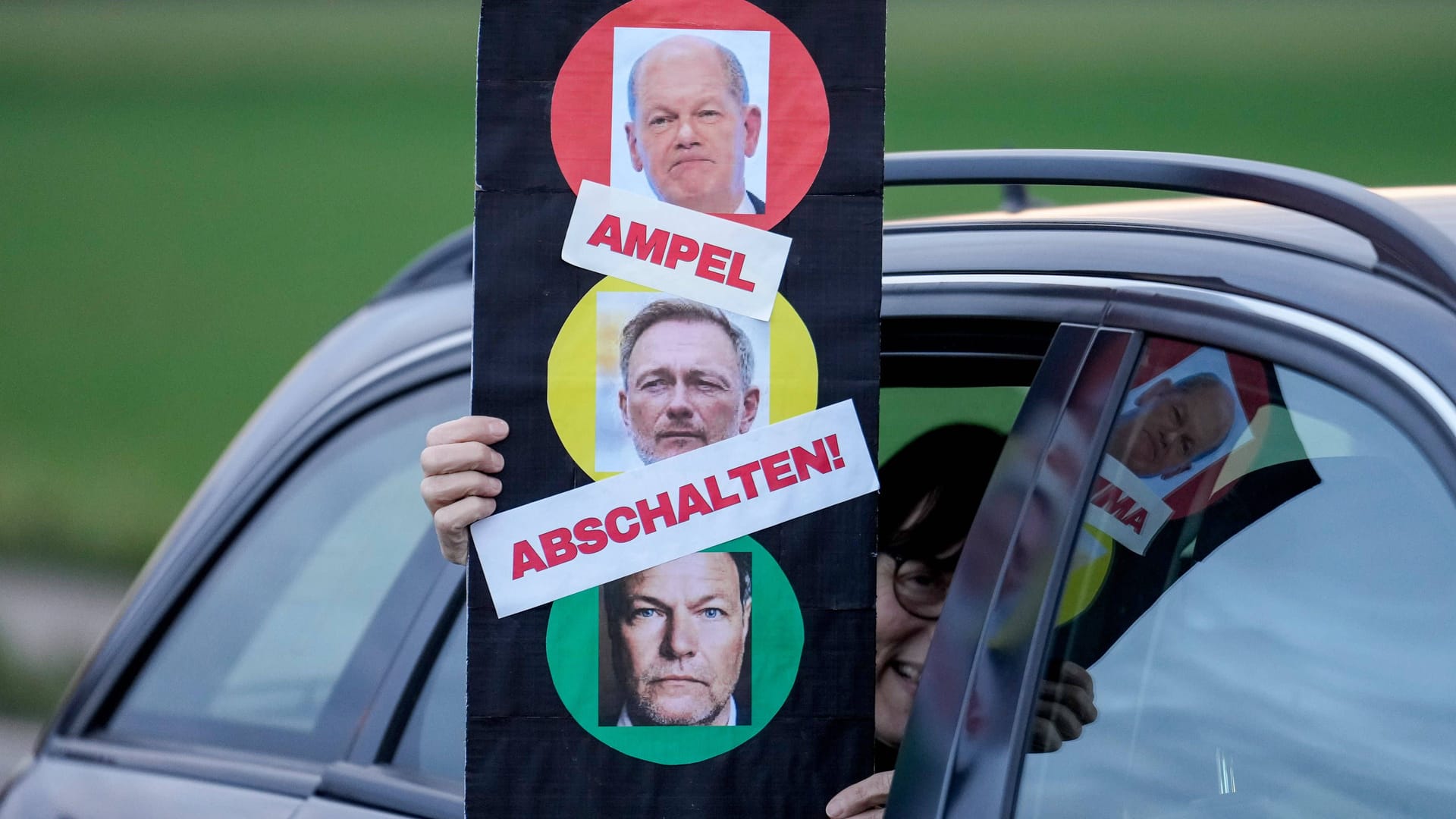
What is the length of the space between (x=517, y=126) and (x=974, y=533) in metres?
0.69

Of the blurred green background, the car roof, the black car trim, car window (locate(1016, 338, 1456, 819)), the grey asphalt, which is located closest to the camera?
car window (locate(1016, 338, 1456, 819))

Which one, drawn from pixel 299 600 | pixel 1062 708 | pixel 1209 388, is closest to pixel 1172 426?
pixel 1209 388

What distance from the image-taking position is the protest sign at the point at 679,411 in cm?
153

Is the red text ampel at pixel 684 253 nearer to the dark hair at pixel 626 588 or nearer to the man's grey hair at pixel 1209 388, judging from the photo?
the dark hair at pixel 626 588

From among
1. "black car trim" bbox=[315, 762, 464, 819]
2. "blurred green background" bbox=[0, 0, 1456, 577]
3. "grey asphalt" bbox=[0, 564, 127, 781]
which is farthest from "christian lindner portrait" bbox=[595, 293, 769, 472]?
"blurred green background" bbox=[0, 0, 1456, 577]

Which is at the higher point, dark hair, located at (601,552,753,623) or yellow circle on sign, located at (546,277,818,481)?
yellow circle on sign, located at (546,277,818,481)

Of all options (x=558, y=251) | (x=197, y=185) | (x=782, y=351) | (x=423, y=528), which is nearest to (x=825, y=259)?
(x=782, y=351)

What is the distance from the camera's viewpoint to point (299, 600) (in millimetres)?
2504

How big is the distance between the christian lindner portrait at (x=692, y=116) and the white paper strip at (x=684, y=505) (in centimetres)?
27

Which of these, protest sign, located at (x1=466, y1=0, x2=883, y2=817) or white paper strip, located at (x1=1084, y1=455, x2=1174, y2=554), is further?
protest sign, located at (x1=466, y1=0, x2=883, y2=817)

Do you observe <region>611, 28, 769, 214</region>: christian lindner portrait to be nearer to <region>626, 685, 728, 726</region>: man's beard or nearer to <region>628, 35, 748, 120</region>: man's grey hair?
<region>628, 35, 748, 120</region>: man's grey hair

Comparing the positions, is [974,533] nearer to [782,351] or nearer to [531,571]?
[782,351]

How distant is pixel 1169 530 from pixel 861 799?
46 cm

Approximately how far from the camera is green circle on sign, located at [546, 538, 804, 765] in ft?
5.03
